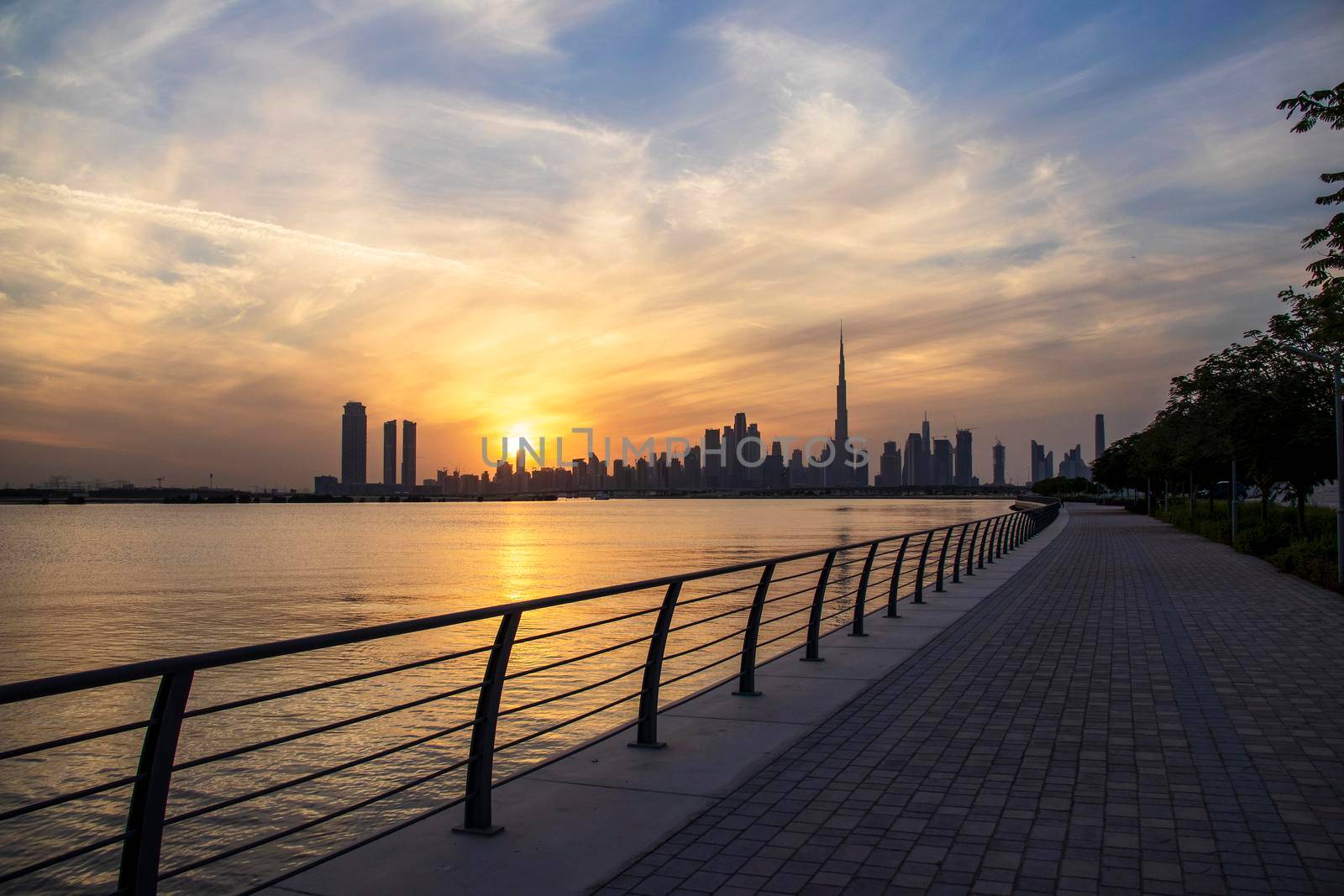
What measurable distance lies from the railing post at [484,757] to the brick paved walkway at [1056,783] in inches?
39.0

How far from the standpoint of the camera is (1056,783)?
22.6ft

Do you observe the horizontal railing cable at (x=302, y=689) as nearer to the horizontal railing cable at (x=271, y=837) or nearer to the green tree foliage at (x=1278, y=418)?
the horizontal railing cable at (x=271, y=837)

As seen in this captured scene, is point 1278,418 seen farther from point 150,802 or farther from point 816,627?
point 150,802

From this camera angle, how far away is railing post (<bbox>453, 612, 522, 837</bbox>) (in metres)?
5.78

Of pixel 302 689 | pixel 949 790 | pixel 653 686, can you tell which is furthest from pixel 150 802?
pixel 949 790

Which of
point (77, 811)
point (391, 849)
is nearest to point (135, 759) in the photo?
point (77, 811)

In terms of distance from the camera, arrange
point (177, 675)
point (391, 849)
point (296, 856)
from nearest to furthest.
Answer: point (177, 675)
point (391, 849)
point (296, 856)

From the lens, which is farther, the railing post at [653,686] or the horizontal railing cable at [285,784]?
the railing post at [653,686]

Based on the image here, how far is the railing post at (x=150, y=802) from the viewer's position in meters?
3.98

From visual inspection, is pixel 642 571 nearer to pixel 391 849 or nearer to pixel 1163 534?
pixel 1163 534

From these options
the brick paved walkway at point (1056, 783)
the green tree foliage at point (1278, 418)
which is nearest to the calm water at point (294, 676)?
the brick paved walkway at point (1056, 783)

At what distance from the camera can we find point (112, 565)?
55938mm

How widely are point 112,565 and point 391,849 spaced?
190ft

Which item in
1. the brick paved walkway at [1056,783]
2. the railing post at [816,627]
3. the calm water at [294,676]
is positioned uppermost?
the railing post at [816,627]
